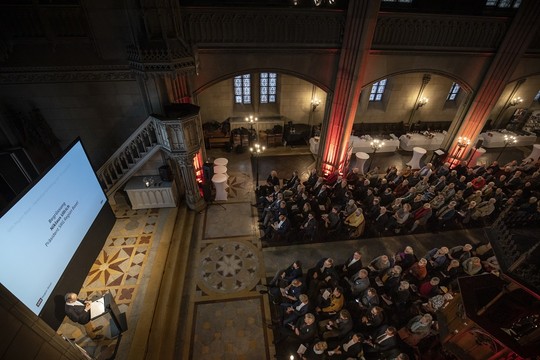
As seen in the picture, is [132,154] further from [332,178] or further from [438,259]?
[438,259]

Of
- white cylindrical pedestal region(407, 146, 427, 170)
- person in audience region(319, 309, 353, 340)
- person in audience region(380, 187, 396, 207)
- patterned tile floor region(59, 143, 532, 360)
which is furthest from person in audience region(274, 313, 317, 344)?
white cylindrical pedestal region(407, 146, 427, 170)

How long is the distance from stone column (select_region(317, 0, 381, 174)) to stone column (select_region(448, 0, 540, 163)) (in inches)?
221

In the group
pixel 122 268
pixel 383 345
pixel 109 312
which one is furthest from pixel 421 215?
pixel 122 268

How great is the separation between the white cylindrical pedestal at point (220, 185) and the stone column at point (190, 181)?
2.24 feet

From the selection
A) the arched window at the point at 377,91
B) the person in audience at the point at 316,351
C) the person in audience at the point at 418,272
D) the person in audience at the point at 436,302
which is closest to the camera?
the person in audience at the point at 316,351

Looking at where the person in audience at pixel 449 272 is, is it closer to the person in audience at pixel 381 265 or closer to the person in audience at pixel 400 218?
the person in audience at pixel 381 265

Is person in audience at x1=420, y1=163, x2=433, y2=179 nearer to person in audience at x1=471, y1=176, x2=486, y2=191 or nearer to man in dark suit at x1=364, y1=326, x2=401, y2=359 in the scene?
person in audience at x1=471, y1=176, x2=486, y2=191

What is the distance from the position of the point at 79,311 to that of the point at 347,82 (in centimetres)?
1006

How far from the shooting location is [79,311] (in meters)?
4.82

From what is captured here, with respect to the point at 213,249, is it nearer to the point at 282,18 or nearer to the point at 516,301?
the point at 516,301

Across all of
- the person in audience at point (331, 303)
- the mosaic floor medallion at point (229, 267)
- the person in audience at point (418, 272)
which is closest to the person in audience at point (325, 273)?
the person in audience at point (331, 303)

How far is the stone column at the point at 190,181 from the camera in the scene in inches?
321

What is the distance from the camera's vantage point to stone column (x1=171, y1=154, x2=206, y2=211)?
815 cm

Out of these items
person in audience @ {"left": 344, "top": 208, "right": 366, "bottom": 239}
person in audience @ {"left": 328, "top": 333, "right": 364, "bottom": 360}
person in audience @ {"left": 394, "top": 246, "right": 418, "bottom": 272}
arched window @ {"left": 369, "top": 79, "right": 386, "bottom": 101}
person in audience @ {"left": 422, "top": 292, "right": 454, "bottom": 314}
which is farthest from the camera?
arched window @ {"left": 369, "top": 79, "right": 386, "bottom": 101}
